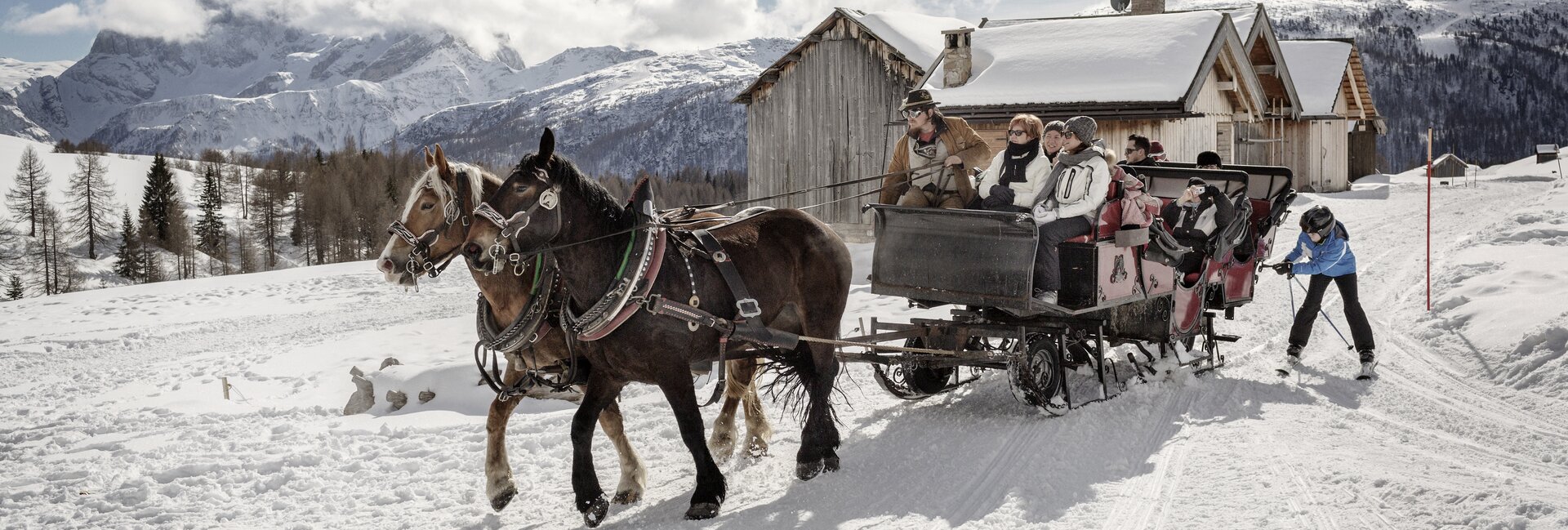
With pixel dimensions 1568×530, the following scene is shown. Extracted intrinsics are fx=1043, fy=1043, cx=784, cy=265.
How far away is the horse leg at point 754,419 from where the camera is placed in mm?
6215

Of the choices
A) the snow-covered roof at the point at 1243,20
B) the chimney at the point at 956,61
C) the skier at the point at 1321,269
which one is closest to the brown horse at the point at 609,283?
the skier at the point at 1321,269

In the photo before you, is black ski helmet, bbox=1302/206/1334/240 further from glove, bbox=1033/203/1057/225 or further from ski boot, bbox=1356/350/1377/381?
glove, bbox=1033/203/1057/225

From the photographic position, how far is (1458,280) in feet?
37.4

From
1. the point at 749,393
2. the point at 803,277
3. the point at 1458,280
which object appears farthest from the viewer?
the point at 1458,280

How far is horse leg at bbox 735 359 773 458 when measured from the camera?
6.21 m

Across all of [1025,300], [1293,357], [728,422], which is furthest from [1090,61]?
[728,422]

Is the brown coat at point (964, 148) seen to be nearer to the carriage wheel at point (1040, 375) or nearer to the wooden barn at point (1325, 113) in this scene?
the carriage wheel at point (1040, 375)

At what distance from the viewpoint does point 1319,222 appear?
8.20 meters

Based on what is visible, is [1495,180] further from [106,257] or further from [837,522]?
[106,257]

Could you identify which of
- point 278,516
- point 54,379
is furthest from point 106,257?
point 278,516

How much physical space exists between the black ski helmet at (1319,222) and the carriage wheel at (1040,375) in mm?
Answer: 2819

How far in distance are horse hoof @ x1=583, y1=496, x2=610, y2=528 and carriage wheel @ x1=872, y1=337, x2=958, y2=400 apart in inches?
103

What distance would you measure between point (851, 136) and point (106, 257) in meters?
65.8

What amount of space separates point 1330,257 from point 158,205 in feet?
236
